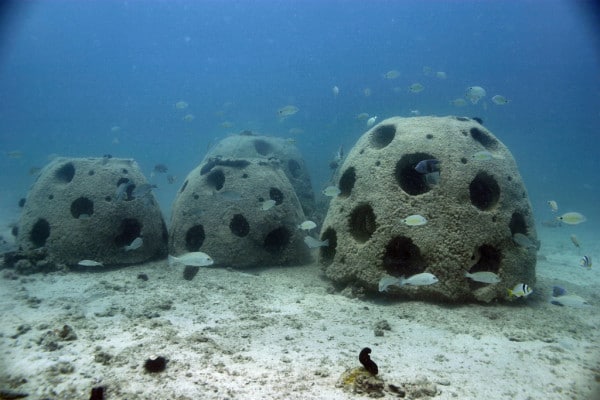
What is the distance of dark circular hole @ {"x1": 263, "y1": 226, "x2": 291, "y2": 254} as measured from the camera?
9.91 meters

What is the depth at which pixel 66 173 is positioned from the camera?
10.6 m

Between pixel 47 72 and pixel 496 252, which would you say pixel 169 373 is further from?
pixel 47 72

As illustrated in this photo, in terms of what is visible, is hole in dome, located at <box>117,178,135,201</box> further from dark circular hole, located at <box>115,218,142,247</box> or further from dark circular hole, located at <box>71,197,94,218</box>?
dark circular hole, located at <box>71,197,94,218</box>

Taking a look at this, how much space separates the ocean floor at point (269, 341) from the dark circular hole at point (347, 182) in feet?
8.79

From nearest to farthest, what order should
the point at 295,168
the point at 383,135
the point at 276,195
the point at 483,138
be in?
the point at 483,138 → the point at 383,135 → the point at 276,195 → the point at 295,168

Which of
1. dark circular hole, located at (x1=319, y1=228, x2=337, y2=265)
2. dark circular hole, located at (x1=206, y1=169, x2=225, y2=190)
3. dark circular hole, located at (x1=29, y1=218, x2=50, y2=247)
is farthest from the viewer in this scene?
dark circular hole, located at (x1=206, y1=169, x2=225, y2=190)

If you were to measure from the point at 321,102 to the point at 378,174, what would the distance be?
10134 centimetres

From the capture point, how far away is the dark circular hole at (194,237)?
32.4 ft

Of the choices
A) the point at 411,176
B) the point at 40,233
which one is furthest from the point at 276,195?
the point at 40,233

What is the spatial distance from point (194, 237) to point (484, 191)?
8241 millimetres

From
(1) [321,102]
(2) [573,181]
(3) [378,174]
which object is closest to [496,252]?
(3) [378,174]

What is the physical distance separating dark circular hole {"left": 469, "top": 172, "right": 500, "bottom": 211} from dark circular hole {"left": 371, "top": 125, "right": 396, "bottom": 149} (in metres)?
2.52

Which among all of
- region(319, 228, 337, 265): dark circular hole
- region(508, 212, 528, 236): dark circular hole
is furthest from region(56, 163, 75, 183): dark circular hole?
region(508, 212, 528, 236): dark circular hole

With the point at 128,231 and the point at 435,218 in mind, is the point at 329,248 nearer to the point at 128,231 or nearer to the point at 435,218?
the point at 435,218
